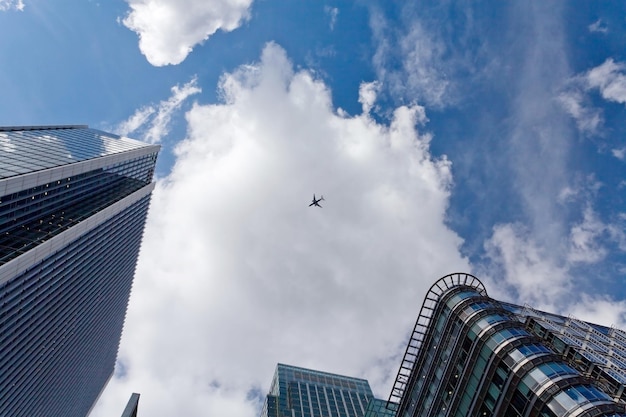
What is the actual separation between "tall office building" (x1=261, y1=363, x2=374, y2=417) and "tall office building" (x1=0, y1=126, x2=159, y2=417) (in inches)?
2272

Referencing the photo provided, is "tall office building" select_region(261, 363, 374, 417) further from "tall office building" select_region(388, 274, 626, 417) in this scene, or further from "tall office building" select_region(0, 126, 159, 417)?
"tall office building" select_region(388, 274, 626, 417)

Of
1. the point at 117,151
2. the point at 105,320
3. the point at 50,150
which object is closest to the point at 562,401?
the point at 50,150

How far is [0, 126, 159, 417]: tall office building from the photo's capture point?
72.8 meters

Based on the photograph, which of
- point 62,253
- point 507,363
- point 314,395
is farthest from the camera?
point 314,395

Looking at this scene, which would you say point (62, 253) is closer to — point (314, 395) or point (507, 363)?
point (507, 363)

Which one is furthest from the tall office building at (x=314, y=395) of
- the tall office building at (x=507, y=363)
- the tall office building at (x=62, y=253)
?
the tall office building at (x=507, y=363)

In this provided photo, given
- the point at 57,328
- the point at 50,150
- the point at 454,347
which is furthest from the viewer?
the point at 57,328

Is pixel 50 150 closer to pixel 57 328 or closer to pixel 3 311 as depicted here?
pixel 3 311

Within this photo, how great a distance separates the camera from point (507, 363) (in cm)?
4762

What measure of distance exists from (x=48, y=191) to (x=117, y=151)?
34433 mm

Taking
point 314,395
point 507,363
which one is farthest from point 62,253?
point 314,395

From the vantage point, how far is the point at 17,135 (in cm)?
8762

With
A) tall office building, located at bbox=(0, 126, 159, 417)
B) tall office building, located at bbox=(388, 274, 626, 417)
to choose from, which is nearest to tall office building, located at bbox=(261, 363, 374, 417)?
tall office building, located at bbox=(0, 126, 159, 417)

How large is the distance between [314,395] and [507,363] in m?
110
